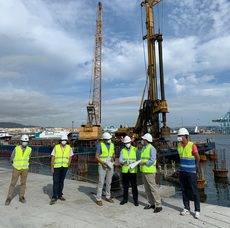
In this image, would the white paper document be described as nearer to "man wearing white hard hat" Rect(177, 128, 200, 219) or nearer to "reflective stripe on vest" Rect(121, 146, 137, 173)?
"reflective stripe on vest" Rect(121, 146, 137, 173)

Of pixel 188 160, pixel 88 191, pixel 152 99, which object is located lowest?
pixel 88 191

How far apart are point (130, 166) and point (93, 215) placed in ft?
4.83

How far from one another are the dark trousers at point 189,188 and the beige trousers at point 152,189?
1.96 feet

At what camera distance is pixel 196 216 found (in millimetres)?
7188

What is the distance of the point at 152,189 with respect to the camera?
795 cm

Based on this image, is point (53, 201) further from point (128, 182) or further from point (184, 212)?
point (184, 212)

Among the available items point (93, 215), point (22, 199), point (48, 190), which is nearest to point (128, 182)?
point (93, 215)

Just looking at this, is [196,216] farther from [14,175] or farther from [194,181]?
[14,175]

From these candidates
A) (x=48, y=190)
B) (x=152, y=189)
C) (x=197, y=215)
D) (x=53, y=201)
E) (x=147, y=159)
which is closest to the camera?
(x=197, y=215)

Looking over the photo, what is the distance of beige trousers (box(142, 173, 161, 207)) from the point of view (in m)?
7.82

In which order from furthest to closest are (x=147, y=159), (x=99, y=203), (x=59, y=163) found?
(x=59, y=163)
(x=99, y=203)
(x=147, y=159)

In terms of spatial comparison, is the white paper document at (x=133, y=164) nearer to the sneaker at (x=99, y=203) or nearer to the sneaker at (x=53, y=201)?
the sneaker at (x=99, y=203)

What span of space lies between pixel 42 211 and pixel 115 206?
1.69 meters

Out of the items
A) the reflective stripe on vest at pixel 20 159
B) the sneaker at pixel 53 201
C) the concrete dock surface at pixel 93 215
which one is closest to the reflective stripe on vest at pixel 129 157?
the concrete dock surface at pixel 93 215
